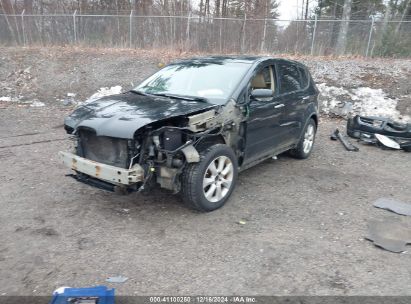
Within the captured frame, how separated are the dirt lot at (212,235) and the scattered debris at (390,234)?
12cm

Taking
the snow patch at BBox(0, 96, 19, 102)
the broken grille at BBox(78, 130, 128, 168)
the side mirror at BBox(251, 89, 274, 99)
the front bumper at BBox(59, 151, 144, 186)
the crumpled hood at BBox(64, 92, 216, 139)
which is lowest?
the snow patch at BBox(0, 96, 19, 102)

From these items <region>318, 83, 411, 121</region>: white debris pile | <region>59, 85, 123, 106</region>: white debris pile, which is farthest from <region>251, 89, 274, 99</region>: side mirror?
<region>59, 85, 123, 106</region>: white debris pile

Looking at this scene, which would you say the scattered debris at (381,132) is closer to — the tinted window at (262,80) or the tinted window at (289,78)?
the tinted window at (289,78)

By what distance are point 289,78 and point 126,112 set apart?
9.97ft

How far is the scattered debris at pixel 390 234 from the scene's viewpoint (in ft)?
12.9

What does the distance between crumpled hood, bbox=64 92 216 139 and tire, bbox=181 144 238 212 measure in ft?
1.90

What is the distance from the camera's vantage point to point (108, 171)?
13.0ft

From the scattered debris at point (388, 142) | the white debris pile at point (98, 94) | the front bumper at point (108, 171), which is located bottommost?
the white debris pile at point (98, 94)

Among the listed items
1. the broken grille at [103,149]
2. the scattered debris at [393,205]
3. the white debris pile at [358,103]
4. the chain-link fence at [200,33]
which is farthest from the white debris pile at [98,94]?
→ the scattered debris at [393,205]

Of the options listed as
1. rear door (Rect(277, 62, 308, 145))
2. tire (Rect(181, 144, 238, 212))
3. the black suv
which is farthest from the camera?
rear door (Rect(277, 62, 308, 145))

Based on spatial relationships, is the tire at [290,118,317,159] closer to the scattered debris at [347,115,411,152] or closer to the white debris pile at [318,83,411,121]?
the scattered debris at [347,115,411,152]

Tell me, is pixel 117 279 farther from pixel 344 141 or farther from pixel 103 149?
pixel 344 141

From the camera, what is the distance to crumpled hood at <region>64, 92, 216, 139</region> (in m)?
3.94

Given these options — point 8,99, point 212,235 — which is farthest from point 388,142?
point 8,99
